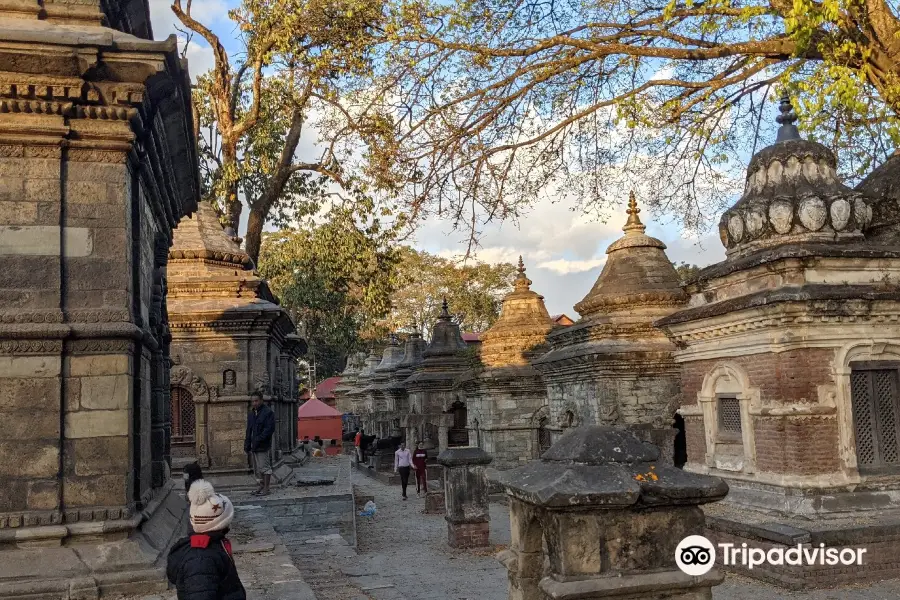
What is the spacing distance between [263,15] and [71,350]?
9.27 meters

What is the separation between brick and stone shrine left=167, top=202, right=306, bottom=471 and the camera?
47.2ft

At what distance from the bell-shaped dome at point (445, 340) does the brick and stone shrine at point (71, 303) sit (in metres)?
17.8

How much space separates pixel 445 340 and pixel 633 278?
10457 mm

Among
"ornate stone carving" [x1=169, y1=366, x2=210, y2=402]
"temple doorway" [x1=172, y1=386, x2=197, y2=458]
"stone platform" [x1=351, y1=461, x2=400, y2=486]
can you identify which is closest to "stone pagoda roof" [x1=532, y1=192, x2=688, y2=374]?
"ornate stone carving" [x1=169, y1=366, x2=210, y2=402]

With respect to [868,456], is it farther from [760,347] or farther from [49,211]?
[49,211]

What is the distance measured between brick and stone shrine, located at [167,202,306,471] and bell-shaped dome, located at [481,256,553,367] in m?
Answer: 5.22

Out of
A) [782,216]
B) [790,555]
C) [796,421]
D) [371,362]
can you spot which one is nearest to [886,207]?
[782,216]

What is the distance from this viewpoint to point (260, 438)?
13352 millimetres

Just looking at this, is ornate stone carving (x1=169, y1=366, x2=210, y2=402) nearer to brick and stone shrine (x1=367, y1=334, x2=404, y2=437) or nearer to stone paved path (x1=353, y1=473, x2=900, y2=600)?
stone paved path (x1=353, y1=473, x2=900, y2=600)

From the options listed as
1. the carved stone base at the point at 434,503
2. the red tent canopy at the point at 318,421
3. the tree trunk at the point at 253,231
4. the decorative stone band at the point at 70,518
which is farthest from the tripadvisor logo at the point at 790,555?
the red tent canopy at the point at 318,421

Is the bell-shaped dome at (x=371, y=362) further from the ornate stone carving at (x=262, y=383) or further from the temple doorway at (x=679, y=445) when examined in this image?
the temple doorway at (x=679, y=445)

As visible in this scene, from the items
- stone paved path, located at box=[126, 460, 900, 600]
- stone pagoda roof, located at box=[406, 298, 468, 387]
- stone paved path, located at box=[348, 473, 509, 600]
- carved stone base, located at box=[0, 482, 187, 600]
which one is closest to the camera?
carved stone base, located at box=[0, 482, 187, 600]

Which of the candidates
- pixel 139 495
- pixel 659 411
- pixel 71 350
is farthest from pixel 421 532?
pixel 71 350

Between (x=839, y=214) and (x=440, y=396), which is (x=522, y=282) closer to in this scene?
(x=440, y=396)
